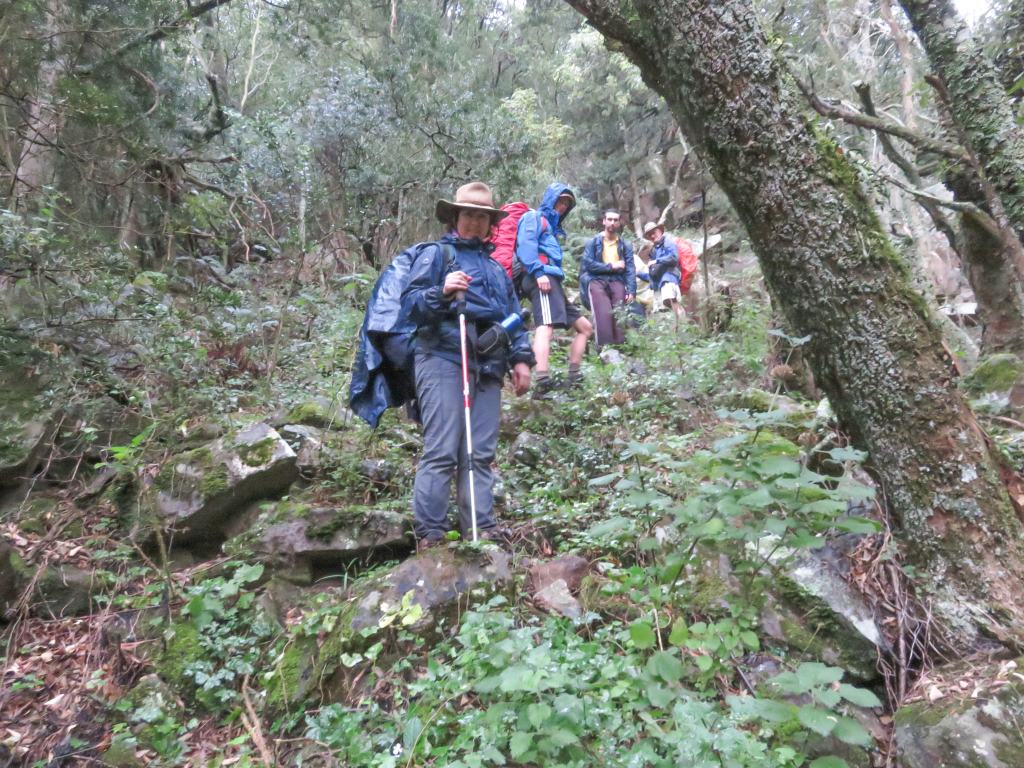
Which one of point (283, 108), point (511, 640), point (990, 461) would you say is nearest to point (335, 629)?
point (511, 640)

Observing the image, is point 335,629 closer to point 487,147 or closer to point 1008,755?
point 1008,755

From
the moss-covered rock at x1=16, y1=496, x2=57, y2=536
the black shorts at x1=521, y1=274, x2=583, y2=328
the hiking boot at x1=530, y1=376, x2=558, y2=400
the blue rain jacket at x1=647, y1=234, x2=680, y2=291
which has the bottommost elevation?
the moss-covered rock at x1=16, y1=496, x2=57, y2=536

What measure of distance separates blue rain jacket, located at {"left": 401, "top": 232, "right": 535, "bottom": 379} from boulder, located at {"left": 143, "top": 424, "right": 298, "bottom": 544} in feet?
4.83

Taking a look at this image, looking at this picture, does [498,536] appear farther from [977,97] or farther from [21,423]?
[977,97]

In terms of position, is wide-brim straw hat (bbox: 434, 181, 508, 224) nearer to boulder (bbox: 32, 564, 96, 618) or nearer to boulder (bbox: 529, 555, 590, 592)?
boulder (bbox: 529, 555, 590, 592)

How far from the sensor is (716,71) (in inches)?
116

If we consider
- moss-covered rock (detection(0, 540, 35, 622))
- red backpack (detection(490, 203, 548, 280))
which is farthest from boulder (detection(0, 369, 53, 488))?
red backpack (detection(490, 203, 548, 280))

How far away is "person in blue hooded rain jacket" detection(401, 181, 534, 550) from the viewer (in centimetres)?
388

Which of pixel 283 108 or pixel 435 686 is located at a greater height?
pixel 283 108

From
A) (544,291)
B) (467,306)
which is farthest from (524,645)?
(544,291)

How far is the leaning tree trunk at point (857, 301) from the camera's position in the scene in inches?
113

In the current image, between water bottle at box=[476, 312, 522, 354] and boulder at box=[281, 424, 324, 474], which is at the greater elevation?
water bottle at box=[476, 312, 522, 354]

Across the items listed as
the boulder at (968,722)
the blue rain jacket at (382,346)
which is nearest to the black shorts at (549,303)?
the blue rain jacket at (382,346)

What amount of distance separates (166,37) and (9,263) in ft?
15.4
